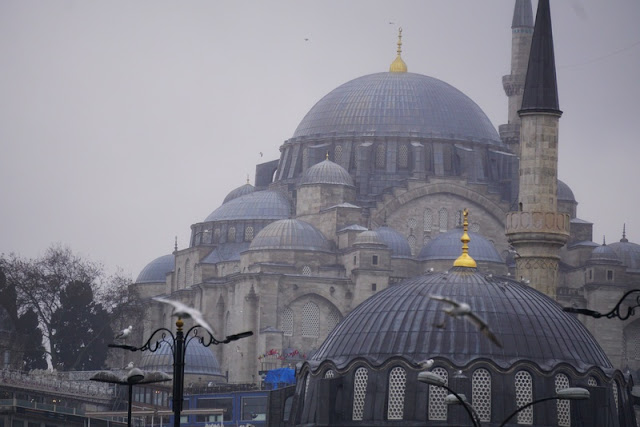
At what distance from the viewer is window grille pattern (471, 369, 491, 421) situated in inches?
2441

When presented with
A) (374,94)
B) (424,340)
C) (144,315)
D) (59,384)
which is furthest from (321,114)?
(424,340)

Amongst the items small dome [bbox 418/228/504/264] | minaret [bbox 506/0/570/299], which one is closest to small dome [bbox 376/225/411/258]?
small dome [bbox 418/228/504/264]

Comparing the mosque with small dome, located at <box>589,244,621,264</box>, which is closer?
the mosque

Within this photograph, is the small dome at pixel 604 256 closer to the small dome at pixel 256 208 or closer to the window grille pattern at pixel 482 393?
Answer: the small dome at pixel 256 208

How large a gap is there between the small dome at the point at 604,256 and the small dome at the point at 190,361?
19451 millimetres

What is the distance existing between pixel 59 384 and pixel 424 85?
34.8 meters

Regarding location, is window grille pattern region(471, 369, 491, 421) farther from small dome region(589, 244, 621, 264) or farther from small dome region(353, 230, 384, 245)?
small dome region(589, 244, 621, 264)

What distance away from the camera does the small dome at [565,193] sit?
4968 inches

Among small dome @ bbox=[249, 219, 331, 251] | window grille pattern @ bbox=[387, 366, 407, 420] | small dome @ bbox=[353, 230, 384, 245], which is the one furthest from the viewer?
small dome @ bbox=[249, 219, 331, 251]

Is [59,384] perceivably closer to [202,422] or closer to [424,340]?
[202,422]

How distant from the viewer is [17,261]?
4766 inches

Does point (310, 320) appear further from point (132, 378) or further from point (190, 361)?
point (132, 378)

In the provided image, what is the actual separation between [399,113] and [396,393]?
223 ft

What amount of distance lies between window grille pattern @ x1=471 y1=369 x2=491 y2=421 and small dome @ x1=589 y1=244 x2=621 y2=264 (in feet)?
186
